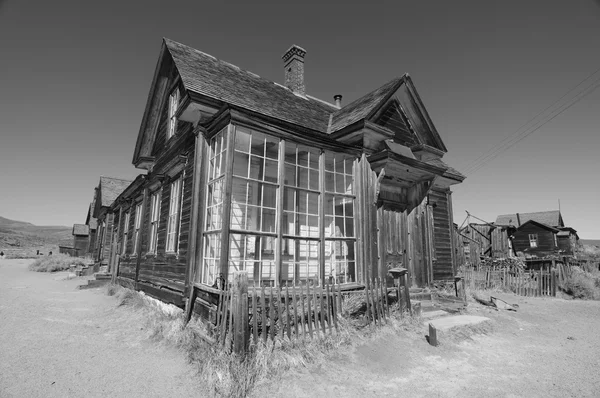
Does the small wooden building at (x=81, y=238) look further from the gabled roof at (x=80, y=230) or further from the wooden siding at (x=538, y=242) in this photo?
the wooden siding at (x=538, y=242)

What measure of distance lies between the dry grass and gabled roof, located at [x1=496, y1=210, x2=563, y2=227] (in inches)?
1481

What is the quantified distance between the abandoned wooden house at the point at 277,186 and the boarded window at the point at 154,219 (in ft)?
0.27

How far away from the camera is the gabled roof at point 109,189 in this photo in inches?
967

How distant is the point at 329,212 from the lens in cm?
938

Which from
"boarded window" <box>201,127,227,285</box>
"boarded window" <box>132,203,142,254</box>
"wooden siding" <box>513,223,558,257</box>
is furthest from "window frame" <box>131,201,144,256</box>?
"wooden siding" <box>513,223,558,257</box>

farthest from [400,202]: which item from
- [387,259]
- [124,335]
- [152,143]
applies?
[152,143]

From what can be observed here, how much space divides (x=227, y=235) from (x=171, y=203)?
3975 millimetres

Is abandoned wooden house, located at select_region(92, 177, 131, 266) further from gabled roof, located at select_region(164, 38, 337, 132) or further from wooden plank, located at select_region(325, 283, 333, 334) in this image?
wooden plank, located at select_region(325, 283, 333, 334)

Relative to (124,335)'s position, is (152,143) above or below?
above

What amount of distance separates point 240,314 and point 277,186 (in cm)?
285

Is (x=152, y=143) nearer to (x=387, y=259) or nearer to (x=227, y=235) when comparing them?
(x=227, y=235)

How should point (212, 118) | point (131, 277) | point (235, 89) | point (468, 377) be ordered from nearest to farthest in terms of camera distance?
1. point (468, 377)
2. point (212, 118)
3. point (235, 89)
4. point (131, 277)

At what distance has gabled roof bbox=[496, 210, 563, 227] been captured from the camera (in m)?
36.6

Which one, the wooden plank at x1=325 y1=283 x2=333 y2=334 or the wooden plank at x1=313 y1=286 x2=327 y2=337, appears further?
the wooden plank at x1=325 y1=283 x2=333 y2=334
